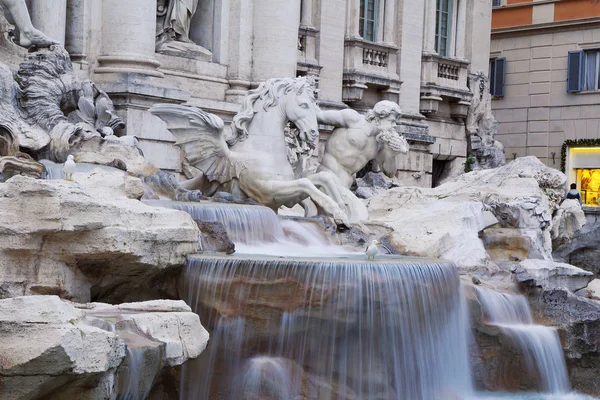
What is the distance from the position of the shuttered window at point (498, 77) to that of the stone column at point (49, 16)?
18.2 meters

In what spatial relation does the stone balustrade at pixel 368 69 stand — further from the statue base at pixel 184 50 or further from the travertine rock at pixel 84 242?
the travertine rock at pixel 84 242

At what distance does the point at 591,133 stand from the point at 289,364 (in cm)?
2194

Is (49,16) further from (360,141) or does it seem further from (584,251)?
(584,251)

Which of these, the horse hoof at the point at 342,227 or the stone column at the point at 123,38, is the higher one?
the stone column at the point at 123,38

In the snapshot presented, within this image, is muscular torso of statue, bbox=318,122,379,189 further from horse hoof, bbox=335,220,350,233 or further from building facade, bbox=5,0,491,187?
building facade, bbox=5,0,491,187

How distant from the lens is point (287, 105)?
15633mm

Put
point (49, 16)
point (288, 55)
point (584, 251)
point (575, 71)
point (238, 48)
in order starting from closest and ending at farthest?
point (49, 16) → point (238, 48) → point (288, 55) → point (584, 251) → point (575, 71)

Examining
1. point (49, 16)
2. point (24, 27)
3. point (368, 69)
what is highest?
point (368, 69)

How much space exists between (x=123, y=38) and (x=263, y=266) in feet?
23.8

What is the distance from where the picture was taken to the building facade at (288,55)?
1734cm

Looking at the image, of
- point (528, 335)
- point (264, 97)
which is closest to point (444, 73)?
point (264, 97)

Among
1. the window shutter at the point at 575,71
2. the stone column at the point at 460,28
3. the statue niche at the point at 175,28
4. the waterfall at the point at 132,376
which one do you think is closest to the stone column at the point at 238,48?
the statue niche at the point at 175,28

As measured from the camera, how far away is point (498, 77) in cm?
3331

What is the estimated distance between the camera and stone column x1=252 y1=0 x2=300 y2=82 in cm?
2027
